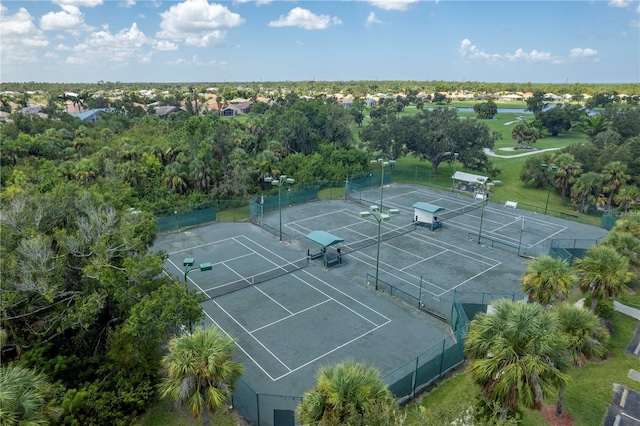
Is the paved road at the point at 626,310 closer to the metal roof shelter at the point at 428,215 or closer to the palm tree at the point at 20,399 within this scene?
the metal roof shelter at the point at 428,215

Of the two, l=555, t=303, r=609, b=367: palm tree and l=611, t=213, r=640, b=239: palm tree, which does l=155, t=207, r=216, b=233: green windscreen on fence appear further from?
l=611, t=213, r=640, b=239: palm tree

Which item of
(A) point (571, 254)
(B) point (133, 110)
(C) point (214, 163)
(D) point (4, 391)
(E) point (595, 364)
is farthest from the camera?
(B) point (133, 110)

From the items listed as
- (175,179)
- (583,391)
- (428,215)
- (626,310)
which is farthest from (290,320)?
(175,179)

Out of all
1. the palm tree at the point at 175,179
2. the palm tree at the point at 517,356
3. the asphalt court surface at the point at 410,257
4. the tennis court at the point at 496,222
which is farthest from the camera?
the palm tree at the point at 175,179

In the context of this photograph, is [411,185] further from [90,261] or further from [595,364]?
[90,261]

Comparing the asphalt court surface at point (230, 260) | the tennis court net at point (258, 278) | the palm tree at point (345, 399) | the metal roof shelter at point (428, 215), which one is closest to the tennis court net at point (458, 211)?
the metal roof shelter at point (428, 215)

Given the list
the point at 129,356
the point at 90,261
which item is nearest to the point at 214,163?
the point at 90,261
